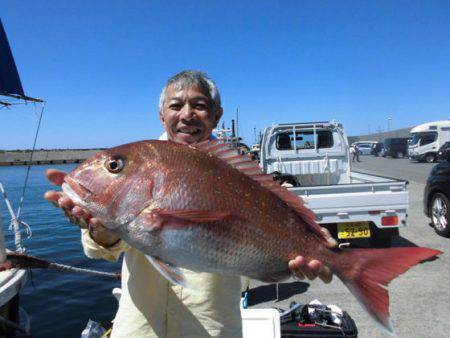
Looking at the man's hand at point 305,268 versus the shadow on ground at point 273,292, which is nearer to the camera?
the man's hand at point 305,268

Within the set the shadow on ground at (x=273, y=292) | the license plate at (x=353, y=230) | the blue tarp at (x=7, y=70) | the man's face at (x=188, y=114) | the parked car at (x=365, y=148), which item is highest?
the parked car at (x=365, y=148)

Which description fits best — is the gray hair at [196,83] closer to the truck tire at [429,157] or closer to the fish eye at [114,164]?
the fish eye at [114,164]

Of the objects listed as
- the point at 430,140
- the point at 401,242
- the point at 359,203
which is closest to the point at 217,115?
the point at 359,203

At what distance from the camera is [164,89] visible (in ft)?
7.76

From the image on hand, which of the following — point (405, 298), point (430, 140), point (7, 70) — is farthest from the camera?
point (430, 140)

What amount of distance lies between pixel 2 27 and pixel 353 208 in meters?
10.5

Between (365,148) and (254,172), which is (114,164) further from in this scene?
(365,148)

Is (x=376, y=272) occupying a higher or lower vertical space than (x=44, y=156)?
lower

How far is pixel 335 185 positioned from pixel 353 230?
0.85 metres

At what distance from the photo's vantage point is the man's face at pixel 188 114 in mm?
2229

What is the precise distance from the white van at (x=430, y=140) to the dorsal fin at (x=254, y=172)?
1492 inches

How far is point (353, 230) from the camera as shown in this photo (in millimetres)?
6320

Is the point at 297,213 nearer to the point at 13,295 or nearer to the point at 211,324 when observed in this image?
the point at 211,324

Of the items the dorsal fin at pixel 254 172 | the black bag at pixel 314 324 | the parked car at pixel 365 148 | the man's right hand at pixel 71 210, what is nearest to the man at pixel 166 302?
the man's right hand at pixel 71 210
